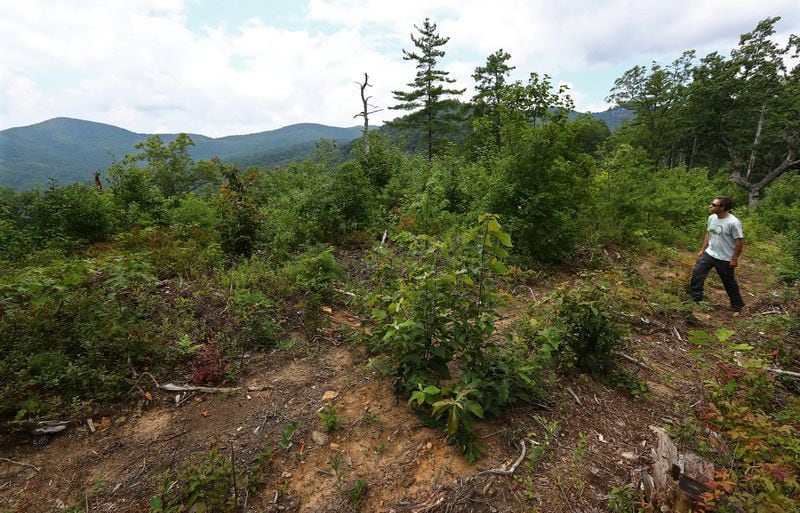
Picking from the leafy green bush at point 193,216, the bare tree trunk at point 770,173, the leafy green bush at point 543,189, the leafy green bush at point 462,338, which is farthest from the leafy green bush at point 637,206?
the bare tree trunk at point 770,173

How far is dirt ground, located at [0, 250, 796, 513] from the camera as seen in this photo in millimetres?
2541

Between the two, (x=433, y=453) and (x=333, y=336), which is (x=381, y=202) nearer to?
(x=333, y=336)

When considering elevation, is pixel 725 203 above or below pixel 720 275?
above

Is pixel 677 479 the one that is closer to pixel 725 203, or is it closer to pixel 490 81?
pixel 725 203

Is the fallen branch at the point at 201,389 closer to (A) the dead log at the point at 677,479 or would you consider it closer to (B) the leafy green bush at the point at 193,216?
(A) the dead log at the point at 677,479

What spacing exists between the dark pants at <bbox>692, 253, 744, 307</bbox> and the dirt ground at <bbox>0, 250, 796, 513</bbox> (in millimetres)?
2206

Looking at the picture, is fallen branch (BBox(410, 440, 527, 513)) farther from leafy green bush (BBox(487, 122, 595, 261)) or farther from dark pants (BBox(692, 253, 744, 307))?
dark pants (BBox(692, 253, 744, 307))

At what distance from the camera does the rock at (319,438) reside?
308 centimetres

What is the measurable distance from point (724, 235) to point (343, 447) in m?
6.39

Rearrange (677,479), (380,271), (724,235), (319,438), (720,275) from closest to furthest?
(677,479), (319,438), (380,271), (724,235), (720,275)

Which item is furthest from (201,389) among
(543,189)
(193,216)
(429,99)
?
(429,99)

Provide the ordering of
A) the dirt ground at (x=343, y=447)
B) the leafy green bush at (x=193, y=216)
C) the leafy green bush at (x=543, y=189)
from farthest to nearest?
the leafy green bush at (x=193, y=216) < the leafy green bush at (x=543, y=189) < the dirt ground at (x=343, y=447)

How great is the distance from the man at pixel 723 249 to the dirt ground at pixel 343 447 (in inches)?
91.0

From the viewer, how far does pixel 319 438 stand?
3.12m
